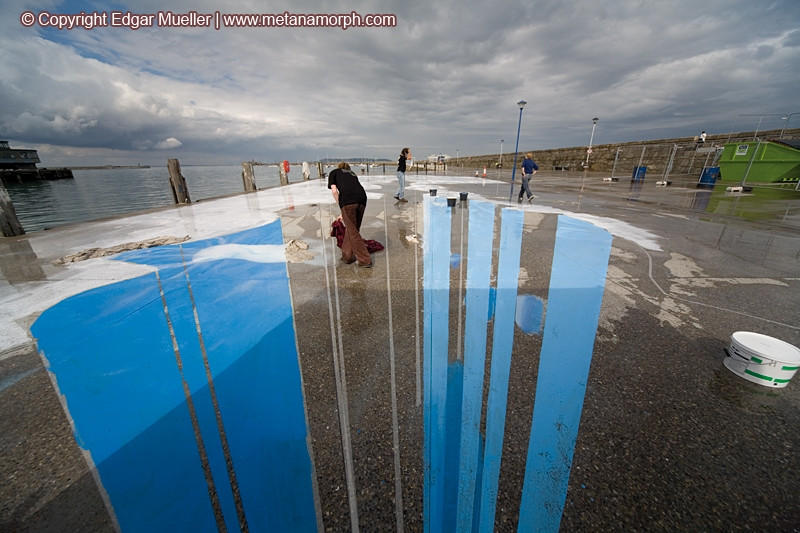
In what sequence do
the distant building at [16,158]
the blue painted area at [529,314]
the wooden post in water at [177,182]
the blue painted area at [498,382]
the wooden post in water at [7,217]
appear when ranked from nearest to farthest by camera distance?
the blue painted area at [498,382]
the blue painted area at [529,314]
the wooden post in water at [7,217]
the wooden post in water at [177,182]
the distant building at [16,158]

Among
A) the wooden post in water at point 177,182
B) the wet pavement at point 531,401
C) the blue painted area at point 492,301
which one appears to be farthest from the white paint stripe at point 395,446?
the wooden post in water at point 177,182

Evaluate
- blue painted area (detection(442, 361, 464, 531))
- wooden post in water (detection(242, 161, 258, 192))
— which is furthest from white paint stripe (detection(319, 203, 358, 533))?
wooden post in water (detection(242, 161, 258, 192))

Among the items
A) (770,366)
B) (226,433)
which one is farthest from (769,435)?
(226,433)

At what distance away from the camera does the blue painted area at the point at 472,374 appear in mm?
1820

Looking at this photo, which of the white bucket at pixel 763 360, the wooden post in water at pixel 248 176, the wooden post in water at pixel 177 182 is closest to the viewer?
the white bucket at pixel 763 360

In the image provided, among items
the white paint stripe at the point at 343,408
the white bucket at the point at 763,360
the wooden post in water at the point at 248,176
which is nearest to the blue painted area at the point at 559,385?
the white paint stripe at the point at 343,408

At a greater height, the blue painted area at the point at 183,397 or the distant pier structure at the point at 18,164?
the distant pier structure at the point at 18,164

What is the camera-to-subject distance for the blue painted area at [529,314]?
3.42 meters

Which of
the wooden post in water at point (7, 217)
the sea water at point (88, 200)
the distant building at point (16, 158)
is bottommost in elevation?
the sea water at point (88, 200)

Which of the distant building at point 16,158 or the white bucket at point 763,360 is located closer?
the white bucket at point 763,360

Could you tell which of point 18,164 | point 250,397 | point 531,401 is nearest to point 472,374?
point 531,401

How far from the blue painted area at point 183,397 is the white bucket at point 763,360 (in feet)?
12.0

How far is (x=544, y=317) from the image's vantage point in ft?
12.0

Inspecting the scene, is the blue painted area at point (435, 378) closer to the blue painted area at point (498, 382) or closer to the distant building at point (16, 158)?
the blue painted area at point (498, 382)
